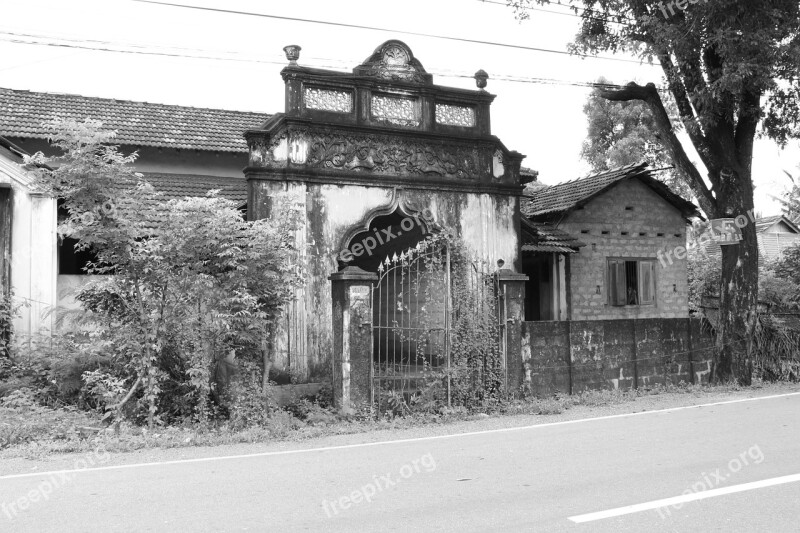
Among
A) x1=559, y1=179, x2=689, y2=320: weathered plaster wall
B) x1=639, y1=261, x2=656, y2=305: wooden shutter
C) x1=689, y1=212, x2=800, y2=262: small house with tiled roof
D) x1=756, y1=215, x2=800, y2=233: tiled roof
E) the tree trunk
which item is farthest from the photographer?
x1=756, y1=215, x2=800, y2=233: tiled roof

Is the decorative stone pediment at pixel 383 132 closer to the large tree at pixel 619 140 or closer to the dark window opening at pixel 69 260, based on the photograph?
the dark window opening at pixel 69 260

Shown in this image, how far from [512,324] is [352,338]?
314 centimetres

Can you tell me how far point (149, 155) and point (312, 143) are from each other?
6.04 m

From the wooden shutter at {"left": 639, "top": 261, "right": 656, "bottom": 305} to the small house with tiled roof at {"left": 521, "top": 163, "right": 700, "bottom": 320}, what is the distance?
0.03m

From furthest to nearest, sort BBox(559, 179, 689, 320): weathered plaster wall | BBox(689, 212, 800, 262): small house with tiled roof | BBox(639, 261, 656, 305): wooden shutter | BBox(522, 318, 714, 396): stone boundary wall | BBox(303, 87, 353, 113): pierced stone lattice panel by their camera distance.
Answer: BBox(689, 212, 800, 262): small house with tiled roof < BBox(639, 261, 656, 305): wooden shutter < BBox(559, 179, 689, 320): weathered plaster wall < BBox(522, 318, 714, 396): stone boundary wall < BBox(303, 87, 353, 113): pierced stone lattice panel

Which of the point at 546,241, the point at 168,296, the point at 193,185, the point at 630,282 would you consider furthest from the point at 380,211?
the point at 630,282

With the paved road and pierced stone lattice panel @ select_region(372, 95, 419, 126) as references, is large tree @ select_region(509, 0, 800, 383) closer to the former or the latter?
pierced stone lattice panel @ select_region(372, 95, 419, 126)

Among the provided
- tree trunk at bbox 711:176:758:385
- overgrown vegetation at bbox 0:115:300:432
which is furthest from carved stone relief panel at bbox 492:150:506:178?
overgrown vegetation at bbox 0:115:300:432

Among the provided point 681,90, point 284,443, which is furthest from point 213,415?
point 681,90

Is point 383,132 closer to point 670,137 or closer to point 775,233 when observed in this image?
point 670,137

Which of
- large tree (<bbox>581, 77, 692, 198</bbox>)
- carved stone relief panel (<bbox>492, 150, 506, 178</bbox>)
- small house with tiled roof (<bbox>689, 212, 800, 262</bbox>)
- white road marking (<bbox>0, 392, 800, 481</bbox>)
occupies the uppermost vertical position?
large tree (<bbox>581, 77, 692, 198</bbox>)

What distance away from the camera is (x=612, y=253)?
18625mm

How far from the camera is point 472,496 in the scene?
20.1ft

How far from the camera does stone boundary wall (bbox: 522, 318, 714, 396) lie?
1297cm
